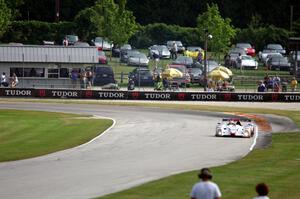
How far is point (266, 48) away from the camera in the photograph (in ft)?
327

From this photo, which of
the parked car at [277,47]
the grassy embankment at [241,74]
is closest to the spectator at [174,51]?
the grassy embankment at [241,74]

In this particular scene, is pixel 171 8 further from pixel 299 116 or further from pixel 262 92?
pixel 299 116

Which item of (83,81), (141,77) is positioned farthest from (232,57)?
(83,81)

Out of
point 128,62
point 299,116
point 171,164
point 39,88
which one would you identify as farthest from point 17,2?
point 171,164

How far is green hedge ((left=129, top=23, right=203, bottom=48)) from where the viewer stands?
102 meters

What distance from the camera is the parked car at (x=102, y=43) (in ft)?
311

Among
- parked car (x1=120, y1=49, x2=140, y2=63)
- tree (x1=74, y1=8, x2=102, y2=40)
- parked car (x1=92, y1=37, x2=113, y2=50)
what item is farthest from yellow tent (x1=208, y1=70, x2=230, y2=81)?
tree (x1=74, y1=8, x2=102, y2=40)

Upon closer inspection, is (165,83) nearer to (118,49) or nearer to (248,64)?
(248,64)

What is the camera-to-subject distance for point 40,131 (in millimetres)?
41844

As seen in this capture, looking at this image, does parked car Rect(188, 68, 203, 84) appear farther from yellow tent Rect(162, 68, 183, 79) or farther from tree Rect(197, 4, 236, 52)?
tree Rect(197, 4, 236, 52)

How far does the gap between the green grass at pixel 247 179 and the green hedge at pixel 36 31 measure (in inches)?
2645

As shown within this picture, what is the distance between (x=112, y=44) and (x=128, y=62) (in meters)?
10.9

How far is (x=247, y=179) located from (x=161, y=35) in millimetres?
78854

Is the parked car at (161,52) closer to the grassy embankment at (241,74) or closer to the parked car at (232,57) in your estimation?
the grassy embankment at (241,74)
